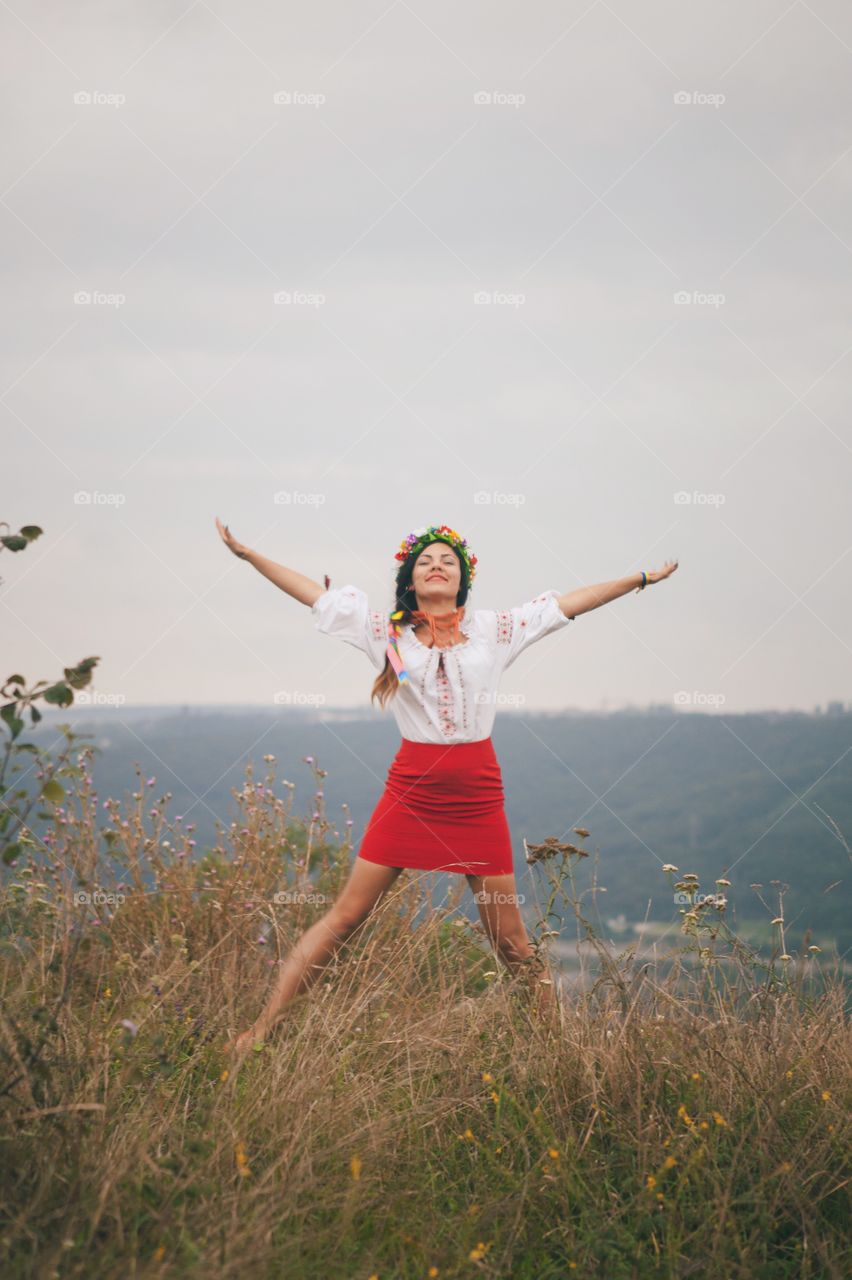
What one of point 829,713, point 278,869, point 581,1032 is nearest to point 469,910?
point 278,869

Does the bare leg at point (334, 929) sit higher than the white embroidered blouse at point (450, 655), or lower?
lower

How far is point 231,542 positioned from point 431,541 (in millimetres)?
961

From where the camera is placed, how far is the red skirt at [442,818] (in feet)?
15.2

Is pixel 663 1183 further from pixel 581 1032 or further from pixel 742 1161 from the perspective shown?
pixel 581 1032

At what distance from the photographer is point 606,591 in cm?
496

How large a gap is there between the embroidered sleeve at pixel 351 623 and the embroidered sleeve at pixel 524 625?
1.76ft

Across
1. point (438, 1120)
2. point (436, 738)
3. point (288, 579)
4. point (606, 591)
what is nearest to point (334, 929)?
point (436, 738)

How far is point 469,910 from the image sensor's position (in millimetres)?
5465

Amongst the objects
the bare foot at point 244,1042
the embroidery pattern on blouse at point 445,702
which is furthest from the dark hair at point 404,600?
the bare foot at point 244,1042

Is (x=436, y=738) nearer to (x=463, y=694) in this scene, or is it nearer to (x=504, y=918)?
(x=463, y=694)

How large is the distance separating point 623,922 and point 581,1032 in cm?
68

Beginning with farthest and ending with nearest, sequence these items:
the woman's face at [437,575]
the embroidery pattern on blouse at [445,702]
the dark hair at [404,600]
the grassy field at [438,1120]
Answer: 1. the woman's face at [437,575]
2. the dark hair at [404,600]
3. the embroidery pattern on blouse at [445,702]
4. the grassy field at [438,1120]

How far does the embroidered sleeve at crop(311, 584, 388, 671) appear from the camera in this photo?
4.84 metres

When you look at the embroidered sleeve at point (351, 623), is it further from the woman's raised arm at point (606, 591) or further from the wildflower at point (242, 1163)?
the wildflower at point (242, 1163)
